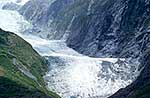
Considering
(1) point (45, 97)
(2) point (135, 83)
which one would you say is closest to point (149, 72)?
(2) point (135, 83)

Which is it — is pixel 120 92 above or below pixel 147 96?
above

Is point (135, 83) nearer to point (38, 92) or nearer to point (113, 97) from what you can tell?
point (113, 97)

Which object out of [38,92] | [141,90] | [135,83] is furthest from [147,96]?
[38,92]

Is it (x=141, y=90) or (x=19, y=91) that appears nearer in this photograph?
(x=141, y=90)

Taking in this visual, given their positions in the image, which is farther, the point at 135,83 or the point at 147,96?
the point at 135,83

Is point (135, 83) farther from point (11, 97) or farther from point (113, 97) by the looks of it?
point (11, 97)

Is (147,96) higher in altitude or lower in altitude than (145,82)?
lower

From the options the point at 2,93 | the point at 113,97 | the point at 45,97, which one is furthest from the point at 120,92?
the point at 2,93

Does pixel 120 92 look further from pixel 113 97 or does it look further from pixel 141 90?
pixel 141 90
